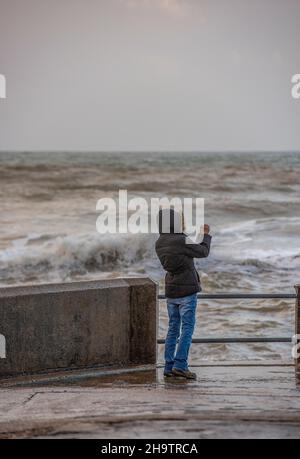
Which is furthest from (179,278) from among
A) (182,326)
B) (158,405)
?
(158,405)

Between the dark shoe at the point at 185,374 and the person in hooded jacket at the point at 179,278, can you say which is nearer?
the person in hooded jacket at the point at 179,278

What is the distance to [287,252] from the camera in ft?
83.7

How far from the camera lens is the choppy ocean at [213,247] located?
14.2 metres

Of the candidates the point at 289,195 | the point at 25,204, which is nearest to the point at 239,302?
the point at 25,204

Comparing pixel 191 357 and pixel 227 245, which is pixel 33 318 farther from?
pixel 227 245

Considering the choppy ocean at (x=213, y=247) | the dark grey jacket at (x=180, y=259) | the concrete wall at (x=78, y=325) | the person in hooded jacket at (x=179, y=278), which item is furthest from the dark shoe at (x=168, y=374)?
the choppy ocean at (x=213, y=247)

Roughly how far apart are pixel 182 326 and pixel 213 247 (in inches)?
803

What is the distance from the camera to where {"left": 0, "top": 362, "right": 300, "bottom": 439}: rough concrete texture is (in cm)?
450

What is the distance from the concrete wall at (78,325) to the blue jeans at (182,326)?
1.27ft

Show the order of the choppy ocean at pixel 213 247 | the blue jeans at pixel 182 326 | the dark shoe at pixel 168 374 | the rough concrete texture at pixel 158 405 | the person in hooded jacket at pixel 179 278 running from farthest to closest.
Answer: the choppy ocean at pixel 213 247, the dark shoe at pixel 168 374, the blue jeans at pixel 182 326, the person in hooded jacket at pixel 179 278, the rough concrete texture at pixel 158 405

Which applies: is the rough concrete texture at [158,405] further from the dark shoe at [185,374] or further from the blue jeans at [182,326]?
the blue jeans at [182,326]

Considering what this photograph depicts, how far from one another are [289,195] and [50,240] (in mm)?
31858
